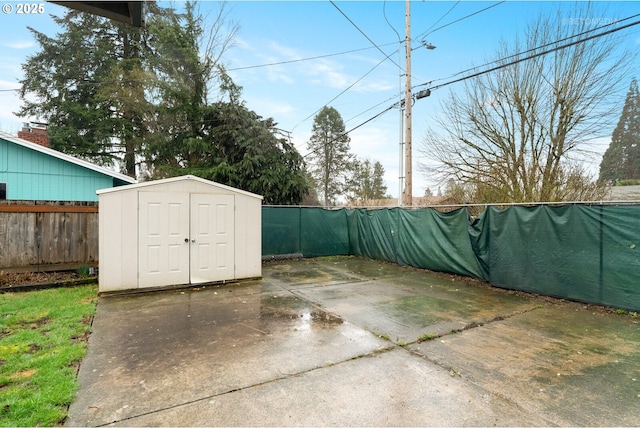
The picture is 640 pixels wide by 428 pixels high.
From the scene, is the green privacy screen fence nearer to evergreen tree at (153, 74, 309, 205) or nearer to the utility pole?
the utility pole

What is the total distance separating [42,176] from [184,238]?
4489mm

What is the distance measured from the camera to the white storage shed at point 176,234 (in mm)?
5430

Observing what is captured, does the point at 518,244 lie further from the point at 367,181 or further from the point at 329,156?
the point at 367,181

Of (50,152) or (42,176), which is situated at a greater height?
(50,152)

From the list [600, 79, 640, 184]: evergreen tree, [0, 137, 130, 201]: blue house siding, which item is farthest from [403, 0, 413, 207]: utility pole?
[0, 137, 130, 201]: blue house siding

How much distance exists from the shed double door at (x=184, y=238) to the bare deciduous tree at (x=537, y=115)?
23.6ft

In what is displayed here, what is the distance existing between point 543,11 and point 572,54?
1.32 m

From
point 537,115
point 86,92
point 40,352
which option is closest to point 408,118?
point 537,115

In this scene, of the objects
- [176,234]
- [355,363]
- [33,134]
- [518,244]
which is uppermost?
[33,134]

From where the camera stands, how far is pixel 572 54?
7770 mm

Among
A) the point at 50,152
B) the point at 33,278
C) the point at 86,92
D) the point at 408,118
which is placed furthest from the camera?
the point at 86,92

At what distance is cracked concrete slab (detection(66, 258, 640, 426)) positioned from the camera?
2.25 meters

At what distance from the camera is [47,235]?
6.56 m

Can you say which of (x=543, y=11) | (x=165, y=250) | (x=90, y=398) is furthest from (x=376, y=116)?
(x=90, y=398)
